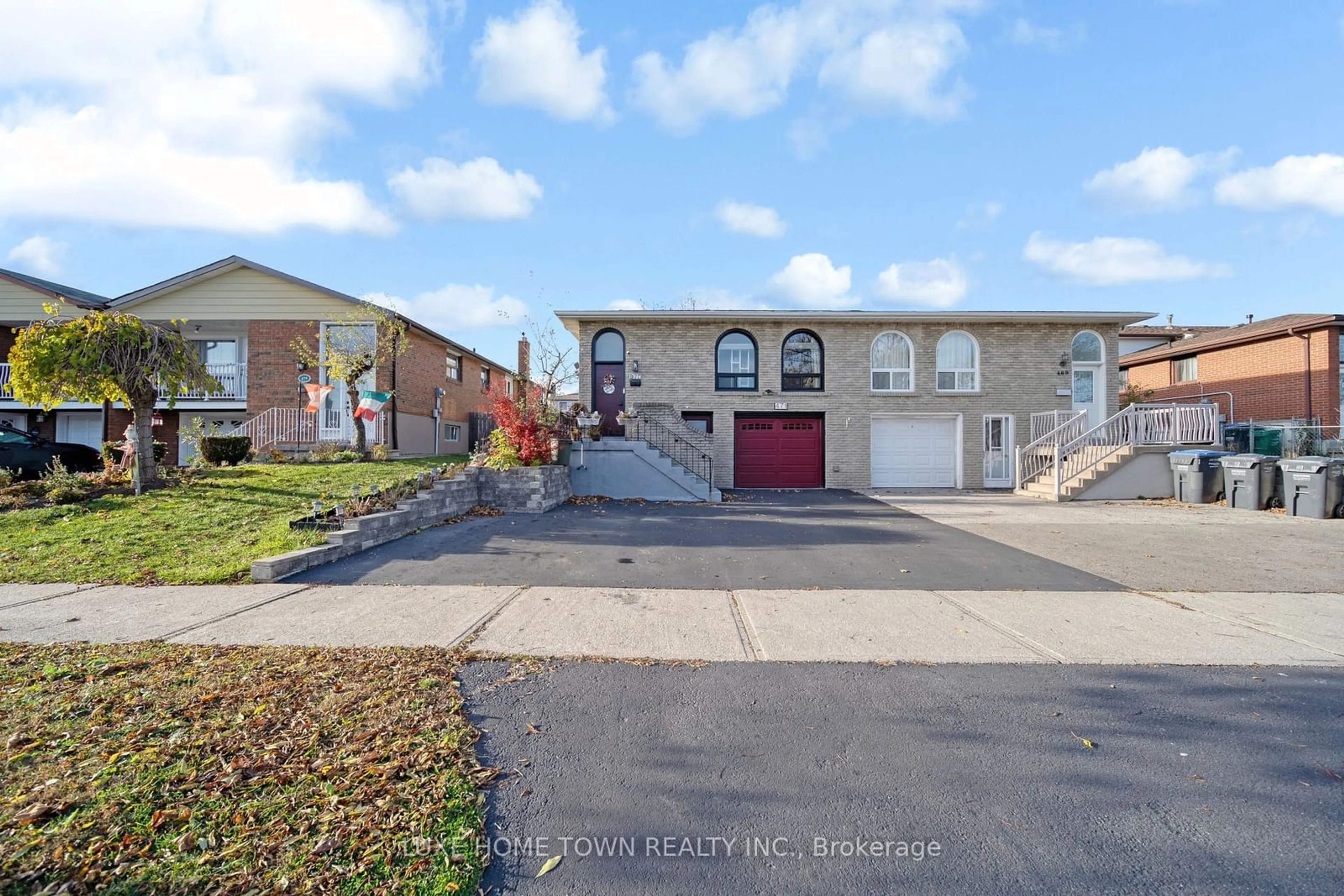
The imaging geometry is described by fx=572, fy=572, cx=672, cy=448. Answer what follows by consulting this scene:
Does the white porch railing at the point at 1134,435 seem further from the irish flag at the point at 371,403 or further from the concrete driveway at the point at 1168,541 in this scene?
the irish flag at the point at 371,403

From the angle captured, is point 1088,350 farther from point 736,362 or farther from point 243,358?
point 243,358

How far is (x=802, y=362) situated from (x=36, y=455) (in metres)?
18.9

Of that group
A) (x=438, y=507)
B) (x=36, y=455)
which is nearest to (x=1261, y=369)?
(x=438, y=507)

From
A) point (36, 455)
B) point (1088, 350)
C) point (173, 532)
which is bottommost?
point (173, 532)

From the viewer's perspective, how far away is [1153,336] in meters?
26.8

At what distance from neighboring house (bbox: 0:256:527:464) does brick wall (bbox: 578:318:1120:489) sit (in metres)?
4.63

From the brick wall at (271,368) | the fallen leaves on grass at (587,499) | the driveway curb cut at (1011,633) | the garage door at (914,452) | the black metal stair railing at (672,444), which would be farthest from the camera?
the brick wall at (271,368)

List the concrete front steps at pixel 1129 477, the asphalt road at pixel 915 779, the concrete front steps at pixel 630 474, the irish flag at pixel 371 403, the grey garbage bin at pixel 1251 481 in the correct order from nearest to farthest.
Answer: the asphalt road at pixel 915 779 → the grey garbage bin at pixel 1251 481 → the irish flag at pixel 371 403 → the concrete front steps at pixel 630 474 → the concrete front steps at pixel 1129 477

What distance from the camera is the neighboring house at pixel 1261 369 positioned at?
18938mm

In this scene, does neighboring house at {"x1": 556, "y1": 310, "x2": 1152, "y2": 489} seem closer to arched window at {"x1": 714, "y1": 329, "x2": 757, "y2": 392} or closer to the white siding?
arched window at {"x1": 714, "y1": 329, "x2": 757, "y2": 392}

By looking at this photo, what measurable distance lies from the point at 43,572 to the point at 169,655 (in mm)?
4015

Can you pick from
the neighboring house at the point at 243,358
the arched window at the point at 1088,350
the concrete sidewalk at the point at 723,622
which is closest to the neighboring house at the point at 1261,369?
the arched window at the point at 1088,350

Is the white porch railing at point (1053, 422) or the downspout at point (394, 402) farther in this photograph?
the downspout at point (394, 402)

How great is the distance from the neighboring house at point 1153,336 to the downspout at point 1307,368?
20.7 feet
